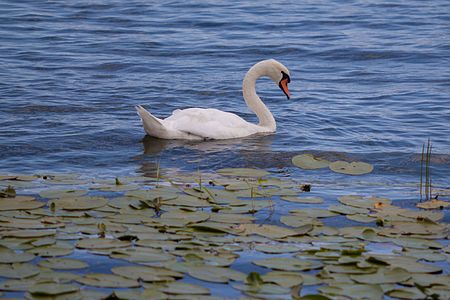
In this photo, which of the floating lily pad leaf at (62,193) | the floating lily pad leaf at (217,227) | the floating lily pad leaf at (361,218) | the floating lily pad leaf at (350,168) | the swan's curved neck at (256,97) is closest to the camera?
the floating lily pad leaf at (217,227)

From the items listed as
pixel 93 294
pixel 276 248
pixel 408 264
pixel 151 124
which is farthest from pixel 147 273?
pixel 151 124

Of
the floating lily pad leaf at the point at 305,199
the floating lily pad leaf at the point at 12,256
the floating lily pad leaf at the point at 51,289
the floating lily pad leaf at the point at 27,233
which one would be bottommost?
the floating lily pad leaf at the point at 305,199

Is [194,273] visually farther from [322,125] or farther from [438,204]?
[322,125]

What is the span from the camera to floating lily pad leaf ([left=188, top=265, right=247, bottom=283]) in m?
5.38

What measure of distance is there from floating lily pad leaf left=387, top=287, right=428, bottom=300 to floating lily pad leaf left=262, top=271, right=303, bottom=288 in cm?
50

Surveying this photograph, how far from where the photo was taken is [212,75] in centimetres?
1448

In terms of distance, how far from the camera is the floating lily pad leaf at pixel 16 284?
5.16 m

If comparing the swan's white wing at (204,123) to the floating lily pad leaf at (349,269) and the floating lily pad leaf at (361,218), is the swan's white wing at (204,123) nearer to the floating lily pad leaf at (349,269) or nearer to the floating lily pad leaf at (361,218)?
the floating lily pad leaf at (361,218)

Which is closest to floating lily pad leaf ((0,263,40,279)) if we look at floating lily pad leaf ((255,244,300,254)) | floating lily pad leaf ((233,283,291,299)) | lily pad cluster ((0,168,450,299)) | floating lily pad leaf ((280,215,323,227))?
lily pad cluster ((0,168,450,299))

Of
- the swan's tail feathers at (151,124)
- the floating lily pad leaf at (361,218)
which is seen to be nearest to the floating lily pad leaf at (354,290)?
the floating lily pad leaf at (361,218)

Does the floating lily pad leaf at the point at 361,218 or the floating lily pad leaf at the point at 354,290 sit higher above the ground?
the floating lily pad leaf at the point at 361,218

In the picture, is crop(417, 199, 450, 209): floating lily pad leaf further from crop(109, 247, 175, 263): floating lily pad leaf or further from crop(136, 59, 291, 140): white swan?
crop(136, 59, 291, 140): white swan

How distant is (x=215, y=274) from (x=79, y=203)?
1.70m

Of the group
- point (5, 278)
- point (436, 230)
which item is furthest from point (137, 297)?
point (436, 230)
